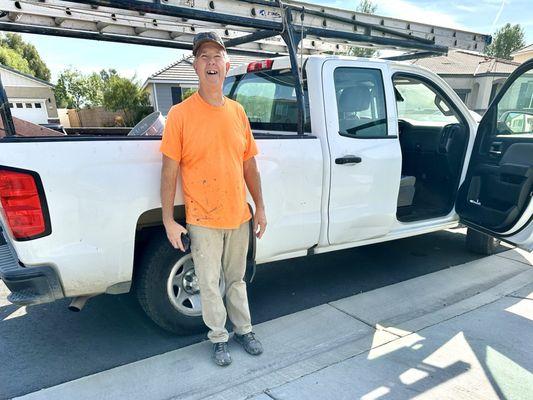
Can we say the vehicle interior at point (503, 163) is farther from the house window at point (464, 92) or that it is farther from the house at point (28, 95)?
the house at point (28, 95)

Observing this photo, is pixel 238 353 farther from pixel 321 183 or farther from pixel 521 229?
pixel 521 229

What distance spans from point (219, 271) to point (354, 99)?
1.90 meters

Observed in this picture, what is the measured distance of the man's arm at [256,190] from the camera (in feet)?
8.39

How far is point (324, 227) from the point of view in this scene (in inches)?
126

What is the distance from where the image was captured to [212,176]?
230 cm

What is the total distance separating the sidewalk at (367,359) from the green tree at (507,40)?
4573cm

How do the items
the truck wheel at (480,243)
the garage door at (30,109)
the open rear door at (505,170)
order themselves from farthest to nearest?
the garage door at (30,109), the truck wheel at (480,243), the open rear door at (505,170)

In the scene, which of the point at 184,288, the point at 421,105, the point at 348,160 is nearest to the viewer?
the point at 184,288

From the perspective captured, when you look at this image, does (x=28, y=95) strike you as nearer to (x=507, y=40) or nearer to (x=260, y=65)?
(x=260, y=65)

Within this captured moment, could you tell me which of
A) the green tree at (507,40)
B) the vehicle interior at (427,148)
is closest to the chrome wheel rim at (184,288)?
the vehicle interior at (427,148)

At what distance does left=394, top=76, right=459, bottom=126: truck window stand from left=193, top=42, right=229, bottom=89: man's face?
239 cm

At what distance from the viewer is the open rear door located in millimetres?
3350

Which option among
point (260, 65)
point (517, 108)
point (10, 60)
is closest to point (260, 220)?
point (260, 65)

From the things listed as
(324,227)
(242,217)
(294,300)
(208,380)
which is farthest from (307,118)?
(208,380)
